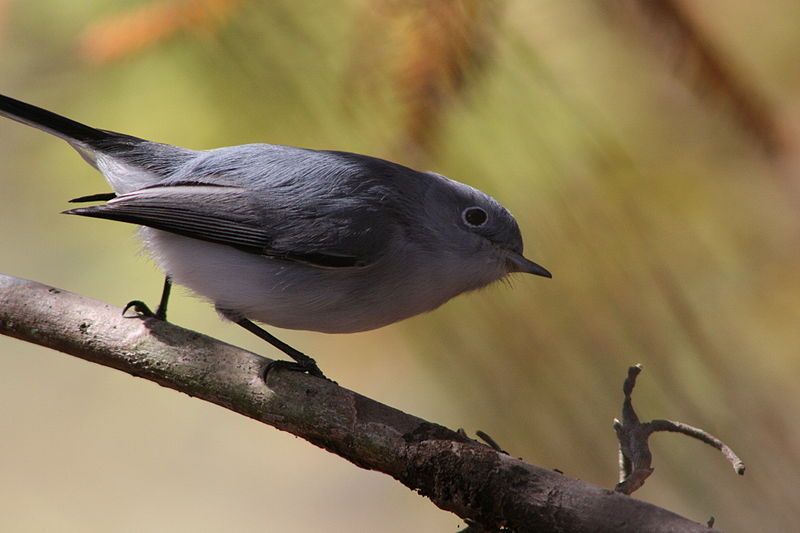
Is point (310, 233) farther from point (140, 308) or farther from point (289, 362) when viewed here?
point (140, 308)

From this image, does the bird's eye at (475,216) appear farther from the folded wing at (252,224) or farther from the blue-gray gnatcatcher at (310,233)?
the folded wing at (252,224)

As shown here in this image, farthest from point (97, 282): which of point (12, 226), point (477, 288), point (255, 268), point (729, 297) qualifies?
point (729, 297)

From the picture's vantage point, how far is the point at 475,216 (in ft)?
5.95

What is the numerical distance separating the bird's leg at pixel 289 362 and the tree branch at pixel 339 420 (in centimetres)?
2

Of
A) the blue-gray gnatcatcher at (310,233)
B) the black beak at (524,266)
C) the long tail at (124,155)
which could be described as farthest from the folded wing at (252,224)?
the black beak at (524,266)

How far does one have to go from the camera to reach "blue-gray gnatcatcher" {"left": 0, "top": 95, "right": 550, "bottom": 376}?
170 cm

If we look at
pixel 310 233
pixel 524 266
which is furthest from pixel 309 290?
pixel 524 266

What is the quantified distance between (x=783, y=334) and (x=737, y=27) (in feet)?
2.12

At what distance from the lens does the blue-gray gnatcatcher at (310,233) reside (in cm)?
170

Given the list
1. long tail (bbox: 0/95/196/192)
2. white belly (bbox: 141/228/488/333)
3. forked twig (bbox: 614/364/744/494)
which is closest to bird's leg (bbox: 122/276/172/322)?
white belly (bbox: 141/228/488/333)

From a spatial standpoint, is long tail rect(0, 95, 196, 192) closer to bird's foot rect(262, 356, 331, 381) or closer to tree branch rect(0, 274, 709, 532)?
tree branch rect(0, 274, 709, 532)

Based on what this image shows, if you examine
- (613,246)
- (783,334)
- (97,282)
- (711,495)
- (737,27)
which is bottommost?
(711,495)

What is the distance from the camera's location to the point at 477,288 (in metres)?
1.86

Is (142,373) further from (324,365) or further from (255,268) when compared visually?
(324,365)
